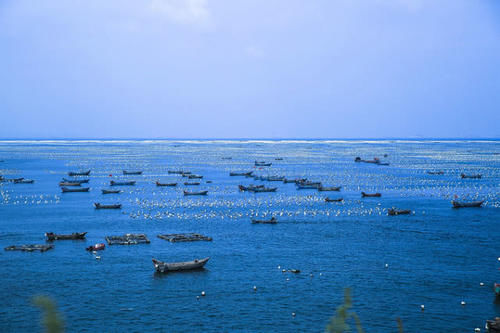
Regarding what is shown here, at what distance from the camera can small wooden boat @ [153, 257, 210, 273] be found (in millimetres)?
40719

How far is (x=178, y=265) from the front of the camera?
136 ft

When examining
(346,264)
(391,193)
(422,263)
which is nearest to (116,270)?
(346,264)

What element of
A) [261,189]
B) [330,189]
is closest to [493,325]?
[330,189]

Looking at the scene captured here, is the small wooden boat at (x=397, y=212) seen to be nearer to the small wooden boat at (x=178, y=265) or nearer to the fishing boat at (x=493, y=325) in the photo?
the small wooden boat at (x=178, y=265)

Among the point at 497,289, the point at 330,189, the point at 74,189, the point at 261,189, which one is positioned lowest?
the point at 74,189

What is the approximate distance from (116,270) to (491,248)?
3266 cm

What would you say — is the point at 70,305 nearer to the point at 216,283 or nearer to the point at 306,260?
the point at 216,283

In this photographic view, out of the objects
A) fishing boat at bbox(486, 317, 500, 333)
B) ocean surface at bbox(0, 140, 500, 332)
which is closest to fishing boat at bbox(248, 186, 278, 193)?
ocean surface at bbox(0, 140, 500, 332)

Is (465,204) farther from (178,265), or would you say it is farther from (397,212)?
(178,265)

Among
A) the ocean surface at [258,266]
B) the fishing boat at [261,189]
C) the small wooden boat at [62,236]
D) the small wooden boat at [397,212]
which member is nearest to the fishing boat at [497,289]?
the ocean surface at [258,266]

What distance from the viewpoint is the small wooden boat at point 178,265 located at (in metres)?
Answer: 40.7

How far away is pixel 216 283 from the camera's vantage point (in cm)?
3884

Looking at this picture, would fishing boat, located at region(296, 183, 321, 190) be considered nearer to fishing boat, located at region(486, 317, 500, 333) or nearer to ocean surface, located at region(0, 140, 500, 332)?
ocean surface, located at region(0, 140, 500, 332)

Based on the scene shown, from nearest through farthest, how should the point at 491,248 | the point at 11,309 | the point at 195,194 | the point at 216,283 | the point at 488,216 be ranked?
the point at 11,309 < the point at 216,283 < the point at 491,248 < the point at 488,216 < the point at 195,194
